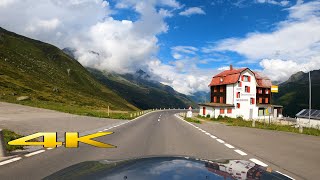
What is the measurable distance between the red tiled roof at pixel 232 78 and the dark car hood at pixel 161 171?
80089 millimetres

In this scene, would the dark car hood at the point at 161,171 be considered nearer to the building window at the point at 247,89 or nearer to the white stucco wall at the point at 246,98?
the white stucco wall at the point at 246,98

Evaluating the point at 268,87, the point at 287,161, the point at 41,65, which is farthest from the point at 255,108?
the point at 41,65

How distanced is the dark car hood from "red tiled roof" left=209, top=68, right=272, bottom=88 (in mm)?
80089

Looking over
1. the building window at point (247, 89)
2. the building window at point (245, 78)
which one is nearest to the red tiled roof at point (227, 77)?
the building window at point (245, 78)

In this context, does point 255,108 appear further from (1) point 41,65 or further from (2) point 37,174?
(1) point 41,65

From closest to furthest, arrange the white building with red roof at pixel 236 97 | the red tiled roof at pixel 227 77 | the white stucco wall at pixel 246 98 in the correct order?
the white building with red roof at pixel 236 97 → the red tiled roof at pixel 227 77 → the white stucco wall at pixel 246 98

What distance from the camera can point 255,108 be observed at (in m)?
A: 88.1

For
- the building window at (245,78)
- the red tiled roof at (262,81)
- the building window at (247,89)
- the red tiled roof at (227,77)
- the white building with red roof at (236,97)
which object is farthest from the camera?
the red tiled roof at (262,81)

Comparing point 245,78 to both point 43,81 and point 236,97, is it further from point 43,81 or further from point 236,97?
point 43,81

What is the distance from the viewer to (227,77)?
3482 inches

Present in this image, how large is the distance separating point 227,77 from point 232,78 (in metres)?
3.44

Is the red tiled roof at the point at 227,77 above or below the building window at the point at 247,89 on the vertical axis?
above

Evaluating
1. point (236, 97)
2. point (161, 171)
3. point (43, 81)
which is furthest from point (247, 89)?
point (161, 171)

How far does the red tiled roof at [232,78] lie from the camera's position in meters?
84.2
